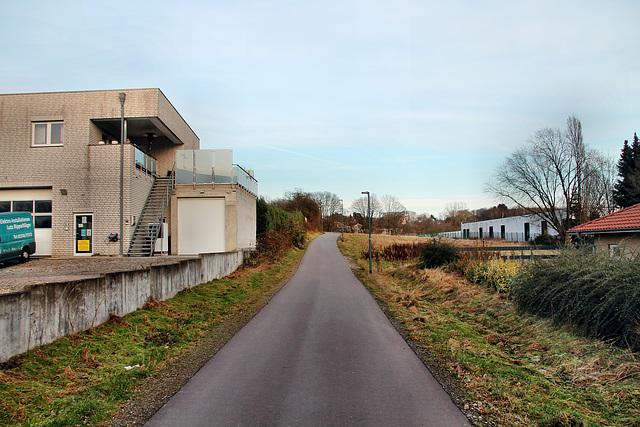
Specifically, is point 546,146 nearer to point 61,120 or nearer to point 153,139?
point 153,139

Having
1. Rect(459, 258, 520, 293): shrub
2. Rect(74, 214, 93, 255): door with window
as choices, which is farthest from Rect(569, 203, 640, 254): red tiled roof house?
Rect(74, 214, 93, 255): door with window

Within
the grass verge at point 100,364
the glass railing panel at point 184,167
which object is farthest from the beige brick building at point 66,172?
the grass verge at point 100,364

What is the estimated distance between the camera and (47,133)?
18141mm

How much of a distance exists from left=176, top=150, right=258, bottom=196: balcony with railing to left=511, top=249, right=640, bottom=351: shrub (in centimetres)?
1538

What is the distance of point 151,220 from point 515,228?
54479 millimetres

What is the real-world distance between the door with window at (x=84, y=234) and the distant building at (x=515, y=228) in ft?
131

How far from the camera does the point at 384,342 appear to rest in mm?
6922

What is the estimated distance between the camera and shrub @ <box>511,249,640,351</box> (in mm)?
5786

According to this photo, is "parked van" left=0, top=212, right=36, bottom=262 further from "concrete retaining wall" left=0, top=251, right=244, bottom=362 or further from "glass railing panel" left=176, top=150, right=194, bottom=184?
"concrete retaining wall" left=0, top=251, right=244, bottom=362

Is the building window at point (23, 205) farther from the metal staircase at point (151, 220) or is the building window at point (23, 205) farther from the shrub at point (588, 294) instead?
the shrub at point (588, 294)

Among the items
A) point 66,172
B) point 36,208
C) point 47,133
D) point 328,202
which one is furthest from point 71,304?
point 328,202

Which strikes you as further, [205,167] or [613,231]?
[205,167]

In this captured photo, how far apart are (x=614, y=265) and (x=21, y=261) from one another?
19.5 meters

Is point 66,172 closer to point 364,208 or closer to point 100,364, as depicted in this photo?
point 100,364
